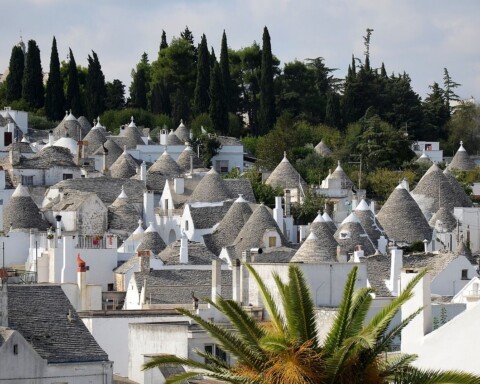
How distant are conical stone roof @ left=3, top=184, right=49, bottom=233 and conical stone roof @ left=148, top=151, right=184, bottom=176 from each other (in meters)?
10.9

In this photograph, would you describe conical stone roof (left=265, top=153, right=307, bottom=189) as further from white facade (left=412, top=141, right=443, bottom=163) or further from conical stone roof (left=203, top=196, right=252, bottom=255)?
white facade (left=412, top=141, right=443, bottom=163)

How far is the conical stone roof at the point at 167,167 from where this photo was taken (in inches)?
3219

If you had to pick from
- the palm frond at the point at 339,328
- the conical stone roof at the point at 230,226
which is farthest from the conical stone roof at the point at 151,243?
the palm frond at the point at 339,328

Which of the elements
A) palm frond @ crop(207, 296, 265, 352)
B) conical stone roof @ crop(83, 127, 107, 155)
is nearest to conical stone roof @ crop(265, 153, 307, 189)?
conical stone roof @ crop(83, 127, 107, 155)

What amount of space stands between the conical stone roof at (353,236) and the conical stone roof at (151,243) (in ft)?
20.2

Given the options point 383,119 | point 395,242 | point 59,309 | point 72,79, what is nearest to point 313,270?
point 59,309

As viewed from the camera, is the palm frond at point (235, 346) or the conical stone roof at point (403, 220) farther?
the conical stone roof at point (403, 220)

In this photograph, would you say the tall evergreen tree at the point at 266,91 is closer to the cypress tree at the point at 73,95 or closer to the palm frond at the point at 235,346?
the cypress tree at the point at 73,95

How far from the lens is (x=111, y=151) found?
8806 centimetres

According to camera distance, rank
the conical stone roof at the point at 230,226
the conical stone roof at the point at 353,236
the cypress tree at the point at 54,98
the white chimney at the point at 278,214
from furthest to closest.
→ the cypress tree at the point at 54,98
the white chimney at the point at 278,214
the conical stone roof at the point at 230,226
the conical stone roof at the point at 353,236

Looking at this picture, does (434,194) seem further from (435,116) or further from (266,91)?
(435,116)

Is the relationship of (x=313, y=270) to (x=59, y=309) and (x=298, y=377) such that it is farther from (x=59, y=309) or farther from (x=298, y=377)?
(x=298, y=377)

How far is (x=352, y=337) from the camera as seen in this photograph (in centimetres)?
2236

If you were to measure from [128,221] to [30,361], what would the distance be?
146ft
